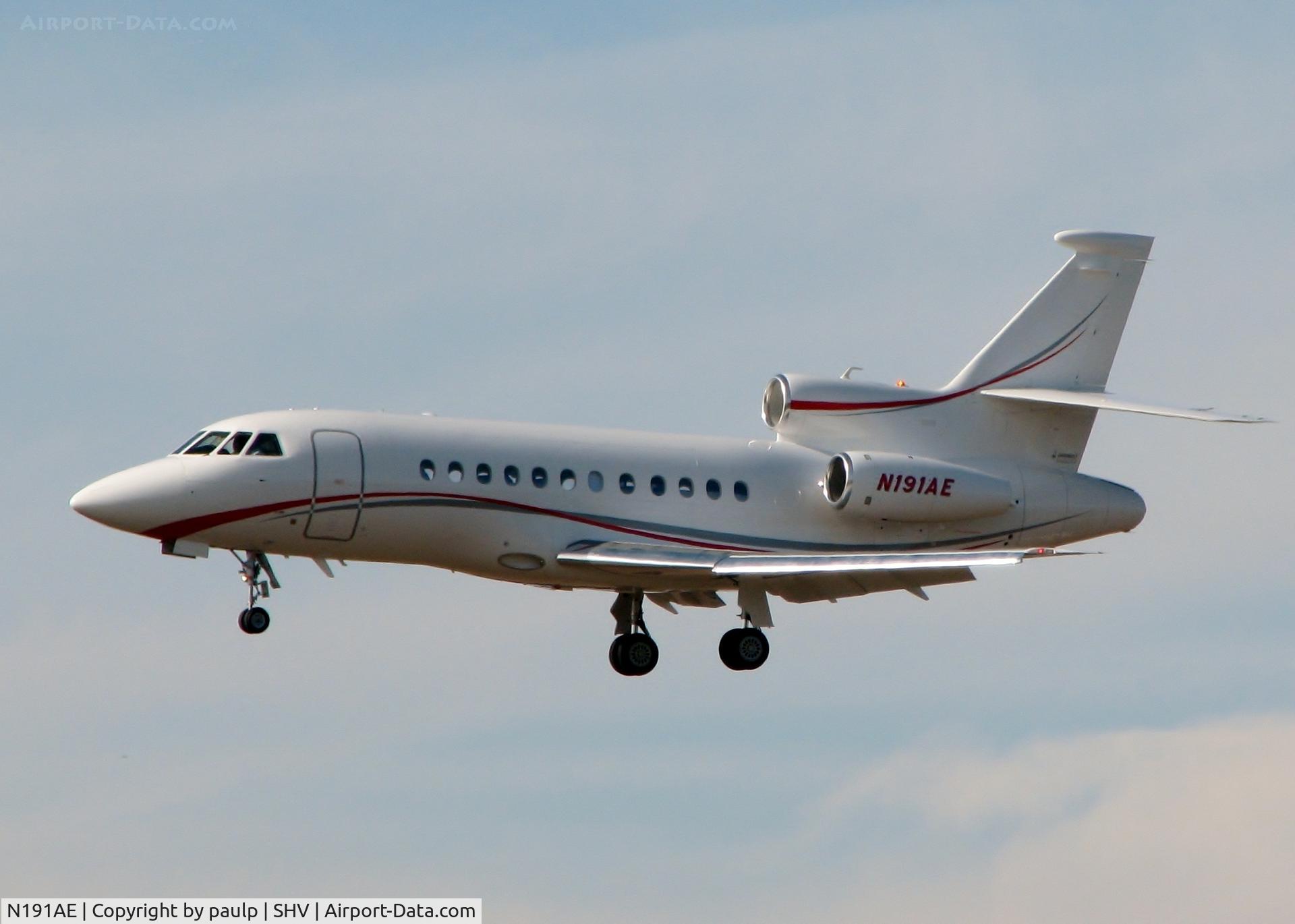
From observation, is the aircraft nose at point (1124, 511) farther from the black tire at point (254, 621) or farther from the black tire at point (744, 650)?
the black tire at point (254, 621)

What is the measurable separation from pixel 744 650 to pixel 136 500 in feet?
33.5

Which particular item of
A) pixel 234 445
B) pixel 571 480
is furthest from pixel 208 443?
pixel 571 480

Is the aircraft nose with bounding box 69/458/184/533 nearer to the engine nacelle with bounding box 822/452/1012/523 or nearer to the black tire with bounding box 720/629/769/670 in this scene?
the black tire with bounding box 720/629/769/670

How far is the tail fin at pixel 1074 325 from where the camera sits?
3900cm

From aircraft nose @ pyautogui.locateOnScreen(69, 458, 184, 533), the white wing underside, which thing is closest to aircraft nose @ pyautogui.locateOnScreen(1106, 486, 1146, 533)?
the white wing underside

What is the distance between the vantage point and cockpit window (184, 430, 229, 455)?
3347 cm

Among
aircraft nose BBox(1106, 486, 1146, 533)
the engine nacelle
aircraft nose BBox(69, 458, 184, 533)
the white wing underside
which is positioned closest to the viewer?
aircraft nose BBox(69, 458, 184, 533)

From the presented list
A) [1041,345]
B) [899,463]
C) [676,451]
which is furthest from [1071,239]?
[676,451]

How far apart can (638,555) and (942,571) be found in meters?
4.91

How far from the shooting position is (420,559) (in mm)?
34188

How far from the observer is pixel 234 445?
33375 mm

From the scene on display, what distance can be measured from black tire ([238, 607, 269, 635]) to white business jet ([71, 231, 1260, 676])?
3 cm

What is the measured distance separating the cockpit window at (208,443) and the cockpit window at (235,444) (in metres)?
0.12

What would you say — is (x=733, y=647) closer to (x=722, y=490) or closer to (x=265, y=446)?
(x=722, y=490)
